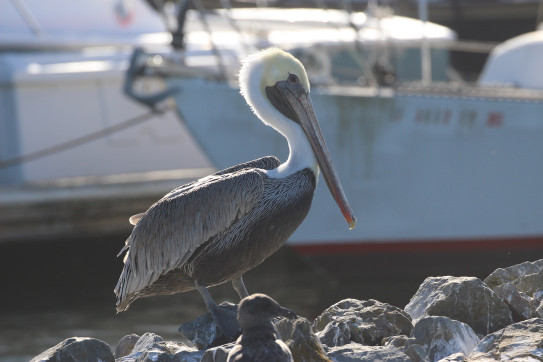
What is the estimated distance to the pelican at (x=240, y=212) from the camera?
486cm

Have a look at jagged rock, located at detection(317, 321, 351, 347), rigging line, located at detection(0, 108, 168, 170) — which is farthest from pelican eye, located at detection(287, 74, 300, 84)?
rigging line, located at detection(0, 108, 168, 170)

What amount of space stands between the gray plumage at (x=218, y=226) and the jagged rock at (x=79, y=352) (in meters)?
0.59

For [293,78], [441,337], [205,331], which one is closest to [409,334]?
[441,337]

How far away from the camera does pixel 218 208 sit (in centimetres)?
487

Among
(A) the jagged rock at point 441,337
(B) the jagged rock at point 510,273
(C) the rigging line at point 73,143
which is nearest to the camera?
(A) the jagged rock at point 441,337

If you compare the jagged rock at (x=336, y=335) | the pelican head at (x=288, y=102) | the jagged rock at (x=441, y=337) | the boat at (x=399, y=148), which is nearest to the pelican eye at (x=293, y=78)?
the pelican head at (x=288, y=102)

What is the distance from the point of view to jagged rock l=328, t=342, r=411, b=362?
414 centimetres

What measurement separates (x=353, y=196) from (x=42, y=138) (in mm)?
4469

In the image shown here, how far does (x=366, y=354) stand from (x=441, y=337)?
1.43 ft

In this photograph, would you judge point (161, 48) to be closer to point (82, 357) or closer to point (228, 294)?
point (228, 294)

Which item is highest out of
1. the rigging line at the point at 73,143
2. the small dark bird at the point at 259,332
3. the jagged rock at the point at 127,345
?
the small dark bird at the point at 259,332

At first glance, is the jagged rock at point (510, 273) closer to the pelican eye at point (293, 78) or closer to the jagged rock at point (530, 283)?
the jagged rock at point (530, 283)

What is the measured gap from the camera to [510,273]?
5.67 meters

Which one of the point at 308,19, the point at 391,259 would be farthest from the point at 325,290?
the point at 308,19
